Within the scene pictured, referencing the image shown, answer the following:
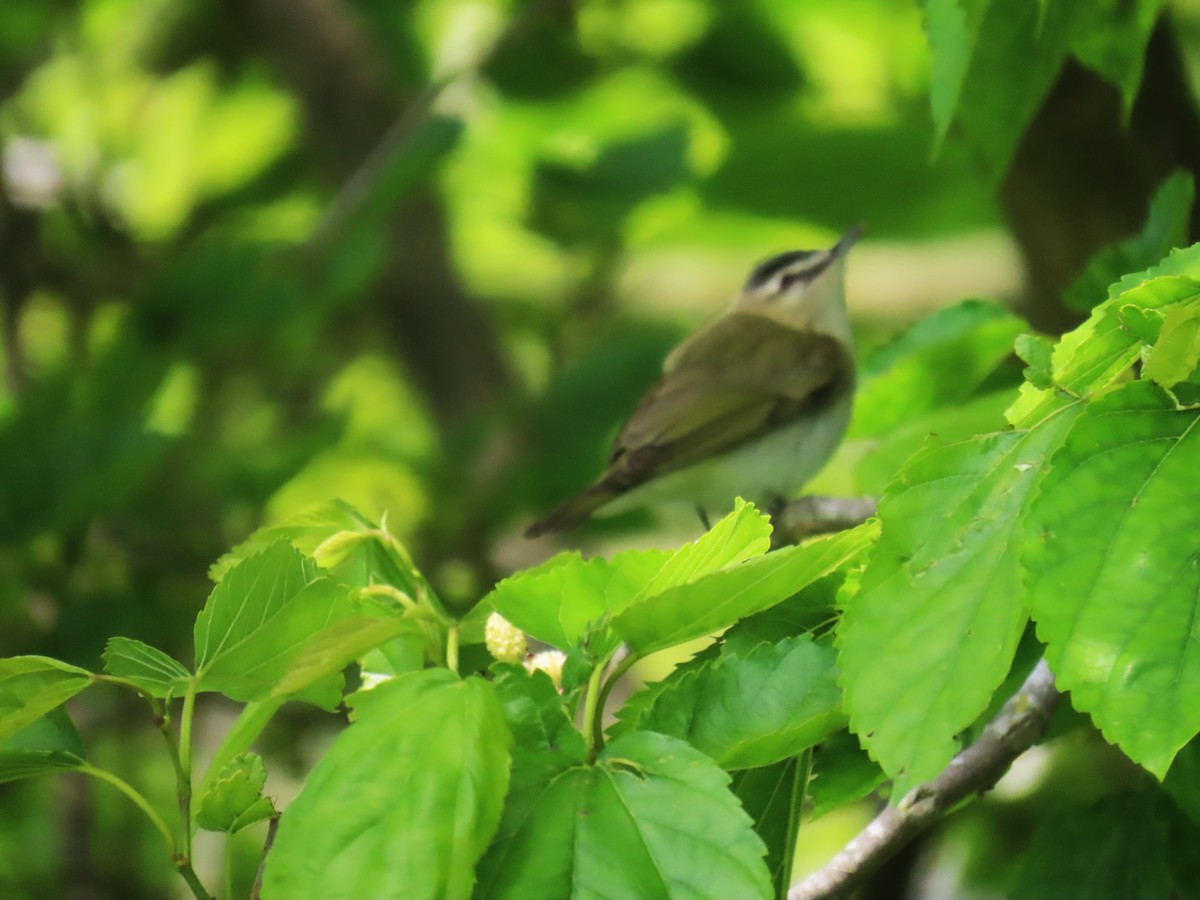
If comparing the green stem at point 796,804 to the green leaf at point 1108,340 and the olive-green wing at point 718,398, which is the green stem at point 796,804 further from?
the olive-green wing at point 718,398

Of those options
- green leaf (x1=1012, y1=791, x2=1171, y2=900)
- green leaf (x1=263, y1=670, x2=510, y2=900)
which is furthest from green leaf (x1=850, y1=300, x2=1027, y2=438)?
green leaf (x1=263, y1=670, x2=510, y2=900)

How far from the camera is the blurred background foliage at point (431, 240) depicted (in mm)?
2740

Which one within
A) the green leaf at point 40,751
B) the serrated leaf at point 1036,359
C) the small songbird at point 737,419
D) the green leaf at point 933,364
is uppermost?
the serrated leaf at point 1036,359

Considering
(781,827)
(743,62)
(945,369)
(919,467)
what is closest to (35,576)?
(945,369)

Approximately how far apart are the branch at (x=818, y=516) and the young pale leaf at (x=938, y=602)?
2.84 feet

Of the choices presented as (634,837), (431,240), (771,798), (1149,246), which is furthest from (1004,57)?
(431,240)

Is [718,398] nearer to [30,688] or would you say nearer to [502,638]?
[502,638]

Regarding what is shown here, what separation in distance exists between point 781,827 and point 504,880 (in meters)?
0.34

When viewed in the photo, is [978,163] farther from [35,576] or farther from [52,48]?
[52,48]

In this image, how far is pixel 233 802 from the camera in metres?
1.12

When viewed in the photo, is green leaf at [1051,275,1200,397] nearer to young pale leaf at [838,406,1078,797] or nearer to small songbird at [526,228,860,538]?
young pale leaf at [838,406,1078,797]

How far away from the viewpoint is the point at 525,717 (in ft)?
3.60

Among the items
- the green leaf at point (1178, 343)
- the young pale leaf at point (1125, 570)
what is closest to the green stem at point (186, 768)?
the young pale leaf at point (1125, 570)

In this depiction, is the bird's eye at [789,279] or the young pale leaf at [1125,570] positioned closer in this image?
the young pale leaf at [1125,570]
